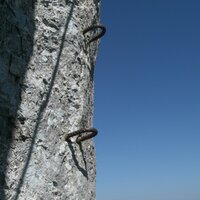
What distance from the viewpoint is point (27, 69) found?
9.33ft

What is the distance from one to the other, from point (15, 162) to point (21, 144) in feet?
0.44

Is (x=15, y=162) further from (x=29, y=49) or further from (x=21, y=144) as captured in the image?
(x=29, y=49)

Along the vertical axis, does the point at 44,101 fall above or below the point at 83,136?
above

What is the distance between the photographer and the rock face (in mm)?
2598

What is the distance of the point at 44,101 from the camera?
287 cm

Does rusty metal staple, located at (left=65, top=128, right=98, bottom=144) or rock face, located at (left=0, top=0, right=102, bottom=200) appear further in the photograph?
rusty metal staple, located at (left=65, top=128, right=98, bottom=144)

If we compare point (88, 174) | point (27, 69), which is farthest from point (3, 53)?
point (88, 174)

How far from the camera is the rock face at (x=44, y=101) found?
260 cm

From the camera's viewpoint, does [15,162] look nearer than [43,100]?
Yes

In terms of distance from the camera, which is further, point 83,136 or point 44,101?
point 83,136

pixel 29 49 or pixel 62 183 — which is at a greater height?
pixel 29 49

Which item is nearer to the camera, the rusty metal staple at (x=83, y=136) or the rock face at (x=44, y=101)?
the rock face at (x=44, y=101)

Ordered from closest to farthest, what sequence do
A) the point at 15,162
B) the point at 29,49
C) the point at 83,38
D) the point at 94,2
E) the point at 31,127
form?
the point at 15,162
the point at 31,127
the point at 29,49
the point at 83,38
the point at 94,2

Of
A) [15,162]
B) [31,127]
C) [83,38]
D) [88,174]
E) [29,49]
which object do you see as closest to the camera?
[15,162]
